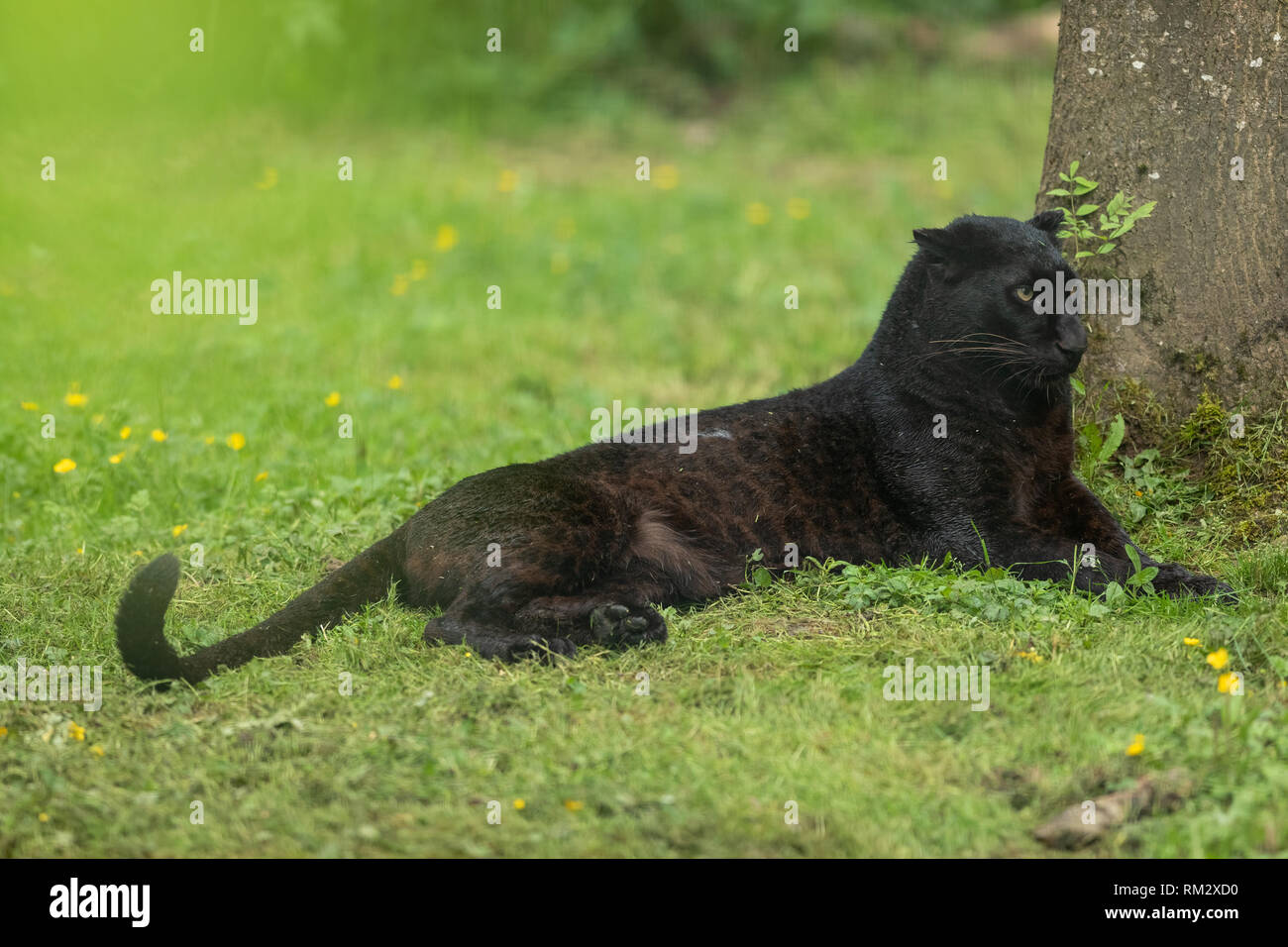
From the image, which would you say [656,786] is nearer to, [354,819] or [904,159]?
[354,819]

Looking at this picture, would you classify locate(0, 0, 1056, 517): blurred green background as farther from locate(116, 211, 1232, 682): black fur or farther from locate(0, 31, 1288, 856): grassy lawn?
locate(116, 211, 1232, 682): black fur

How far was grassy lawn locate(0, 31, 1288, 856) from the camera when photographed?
345 cm

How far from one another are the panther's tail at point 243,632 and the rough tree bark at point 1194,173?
3130 mm

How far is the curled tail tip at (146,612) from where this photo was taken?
4164 mm

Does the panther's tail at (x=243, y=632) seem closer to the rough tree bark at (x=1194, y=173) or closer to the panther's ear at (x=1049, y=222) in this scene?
the panther's ear at (x=1049, y=222)

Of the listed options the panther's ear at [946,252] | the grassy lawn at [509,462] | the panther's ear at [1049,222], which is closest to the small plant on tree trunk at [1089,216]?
the panther's ear at [1049,222]

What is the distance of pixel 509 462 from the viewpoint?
6.71 meters

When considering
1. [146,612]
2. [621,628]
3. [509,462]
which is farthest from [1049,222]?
[146,612]

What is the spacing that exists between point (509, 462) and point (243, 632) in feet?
7.65

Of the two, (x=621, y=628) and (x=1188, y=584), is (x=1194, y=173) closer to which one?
(x=1188, y=584)

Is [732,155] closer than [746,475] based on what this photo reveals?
No

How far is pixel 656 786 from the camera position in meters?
3.51
